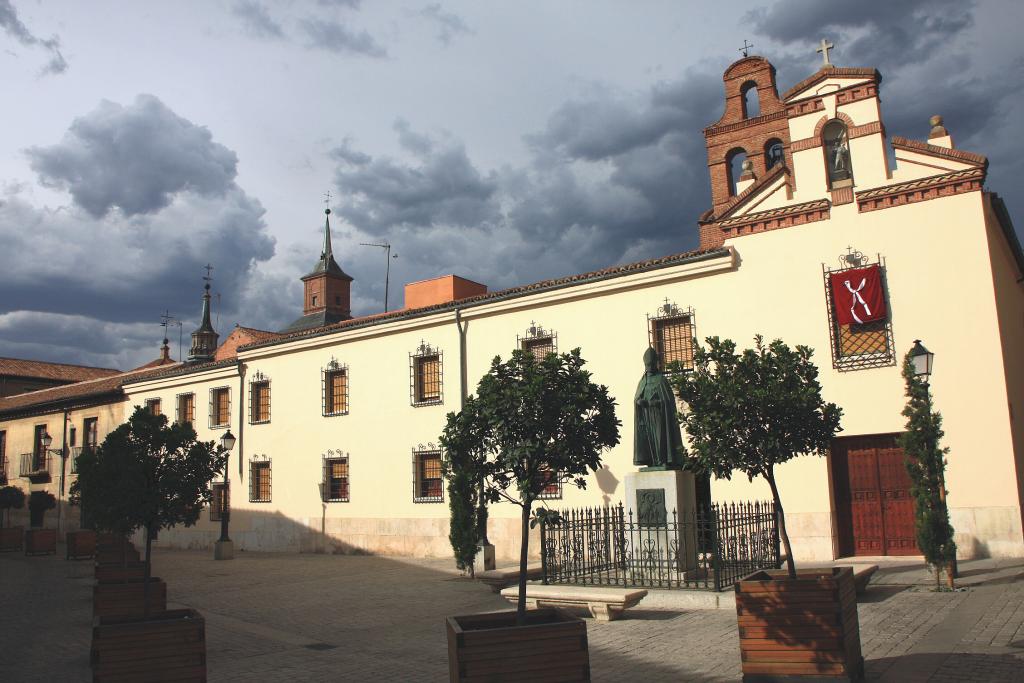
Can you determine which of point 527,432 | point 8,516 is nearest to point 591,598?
point 527,432

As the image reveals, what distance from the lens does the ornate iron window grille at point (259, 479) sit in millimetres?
26000

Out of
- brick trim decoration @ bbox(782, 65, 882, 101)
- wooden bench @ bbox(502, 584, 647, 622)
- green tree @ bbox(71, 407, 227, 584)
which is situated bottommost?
wooden bench @ bbox(502, 584, 647, 622)

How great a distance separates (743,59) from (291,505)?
908 inches

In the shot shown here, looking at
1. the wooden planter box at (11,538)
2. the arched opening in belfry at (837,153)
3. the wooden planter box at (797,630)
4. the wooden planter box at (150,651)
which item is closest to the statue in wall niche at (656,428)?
the wooden planter box at (797,630)

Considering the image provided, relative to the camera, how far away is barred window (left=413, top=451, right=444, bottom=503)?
2172 cm

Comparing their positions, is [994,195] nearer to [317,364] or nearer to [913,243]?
[913,243]

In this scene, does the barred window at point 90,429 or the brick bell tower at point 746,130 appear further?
the barred window at point 90,429

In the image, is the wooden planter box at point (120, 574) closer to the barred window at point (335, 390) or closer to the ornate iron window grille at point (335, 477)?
the ornate iron window grille at point (335, 477)

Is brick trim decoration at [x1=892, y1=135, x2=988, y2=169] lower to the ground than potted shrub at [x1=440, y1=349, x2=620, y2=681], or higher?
higher

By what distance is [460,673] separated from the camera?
5.81 meters

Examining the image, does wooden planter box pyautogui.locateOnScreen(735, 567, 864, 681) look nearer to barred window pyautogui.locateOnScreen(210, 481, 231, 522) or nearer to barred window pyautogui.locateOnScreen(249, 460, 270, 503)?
barred window pyautogui.locateOnScreen(249, 460, 270, 503)

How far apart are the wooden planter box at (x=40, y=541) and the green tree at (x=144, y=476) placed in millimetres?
18425

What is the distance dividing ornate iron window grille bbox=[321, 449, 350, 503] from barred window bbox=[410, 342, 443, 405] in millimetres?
3456

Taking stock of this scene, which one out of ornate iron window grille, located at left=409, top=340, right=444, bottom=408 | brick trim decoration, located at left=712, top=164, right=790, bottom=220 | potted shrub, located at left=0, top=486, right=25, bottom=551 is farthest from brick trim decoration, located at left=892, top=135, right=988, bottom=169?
potted shrub, located at left=0, top=486, right=25, bottom=551
